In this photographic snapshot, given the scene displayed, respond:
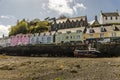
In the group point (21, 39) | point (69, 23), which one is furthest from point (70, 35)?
point (21, 39)

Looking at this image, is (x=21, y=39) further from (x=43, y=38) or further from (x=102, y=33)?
(x=102, y=33)

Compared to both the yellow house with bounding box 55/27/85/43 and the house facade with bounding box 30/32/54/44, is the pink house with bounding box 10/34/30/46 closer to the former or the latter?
the house facade with bounding box 30/32/54/44

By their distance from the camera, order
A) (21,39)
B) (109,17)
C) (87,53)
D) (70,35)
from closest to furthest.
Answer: (87,53), (70,35), (109,17), (21,39)

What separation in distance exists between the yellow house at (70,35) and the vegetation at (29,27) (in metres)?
28.0

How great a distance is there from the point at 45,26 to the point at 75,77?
149101 mm

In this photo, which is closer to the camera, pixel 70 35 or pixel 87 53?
pixel 87 53

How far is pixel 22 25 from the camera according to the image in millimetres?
185875

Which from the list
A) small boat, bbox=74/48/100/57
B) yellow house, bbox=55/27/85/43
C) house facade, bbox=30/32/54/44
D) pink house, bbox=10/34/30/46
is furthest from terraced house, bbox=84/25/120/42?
small boat, bbox=74/48/100/57

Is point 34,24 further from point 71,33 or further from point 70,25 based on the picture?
point 71,33

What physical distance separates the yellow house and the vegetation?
28.0 m

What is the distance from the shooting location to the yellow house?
144000mm

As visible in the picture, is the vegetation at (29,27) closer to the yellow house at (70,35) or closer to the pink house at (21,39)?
the pink house at (21,39)

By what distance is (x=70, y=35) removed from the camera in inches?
5827

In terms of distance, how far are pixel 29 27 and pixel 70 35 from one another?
47.1m
